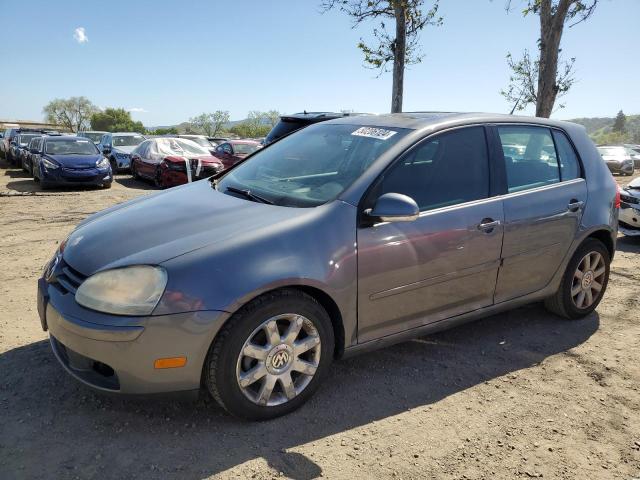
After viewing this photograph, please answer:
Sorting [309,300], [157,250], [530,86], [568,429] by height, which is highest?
[530,86]

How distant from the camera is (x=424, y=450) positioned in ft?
8.04

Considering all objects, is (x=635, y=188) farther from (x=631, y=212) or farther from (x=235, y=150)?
(x=235, y=150)

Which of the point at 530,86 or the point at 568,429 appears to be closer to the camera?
the point at 568,429

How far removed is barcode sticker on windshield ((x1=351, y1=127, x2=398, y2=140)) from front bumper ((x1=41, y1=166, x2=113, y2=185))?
10.7 metres

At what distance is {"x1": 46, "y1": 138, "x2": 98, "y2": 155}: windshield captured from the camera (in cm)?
1303

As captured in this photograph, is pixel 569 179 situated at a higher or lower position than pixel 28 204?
higher

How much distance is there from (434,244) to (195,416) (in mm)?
1682

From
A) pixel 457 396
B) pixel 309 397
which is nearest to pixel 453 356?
pixel 457 396

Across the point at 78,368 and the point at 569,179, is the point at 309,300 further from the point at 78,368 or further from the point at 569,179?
the point at 569,179

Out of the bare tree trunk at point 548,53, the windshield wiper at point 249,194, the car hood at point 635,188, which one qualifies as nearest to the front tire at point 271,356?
the windshield wiper at point 249,194

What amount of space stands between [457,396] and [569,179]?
6.49 feet

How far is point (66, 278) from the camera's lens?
8.49ft

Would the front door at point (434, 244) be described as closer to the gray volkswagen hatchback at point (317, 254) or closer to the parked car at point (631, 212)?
the gray volkswagen hatchback at point (317, 254)

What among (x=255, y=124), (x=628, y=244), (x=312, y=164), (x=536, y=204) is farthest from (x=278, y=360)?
(x=255, y=124)
